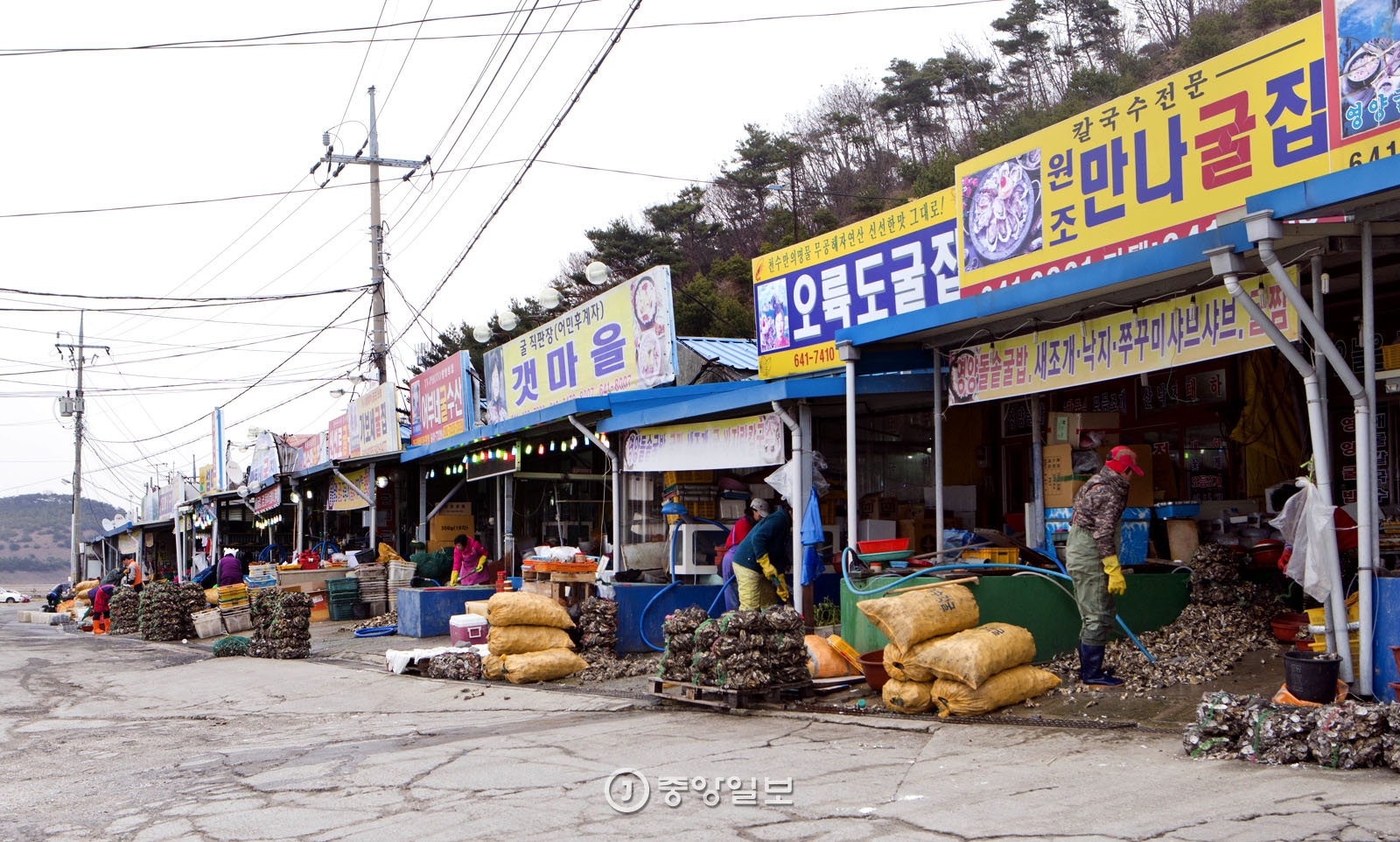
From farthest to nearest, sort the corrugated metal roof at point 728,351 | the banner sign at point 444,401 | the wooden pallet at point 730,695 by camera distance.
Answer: the banner sign at point 444,401
the corrugated metal roof at point 728,351
the wooden pallet at point 730,695

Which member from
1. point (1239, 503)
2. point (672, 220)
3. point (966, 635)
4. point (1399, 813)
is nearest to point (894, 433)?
point (1239, 503)

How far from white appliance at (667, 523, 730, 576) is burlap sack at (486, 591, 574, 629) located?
6.40 feet

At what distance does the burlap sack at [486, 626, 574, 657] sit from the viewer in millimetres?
12656

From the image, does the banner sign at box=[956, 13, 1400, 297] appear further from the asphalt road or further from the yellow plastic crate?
the asphalt road

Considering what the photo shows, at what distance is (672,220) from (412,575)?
87.9ft

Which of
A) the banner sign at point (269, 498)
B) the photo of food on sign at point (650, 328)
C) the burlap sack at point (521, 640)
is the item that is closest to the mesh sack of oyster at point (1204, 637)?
the burlap sack at point (521, 640)

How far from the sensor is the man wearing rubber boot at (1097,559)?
28.4ft

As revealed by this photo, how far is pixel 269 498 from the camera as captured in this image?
98.6 ft

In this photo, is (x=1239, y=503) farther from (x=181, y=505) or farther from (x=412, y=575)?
(x=181, y=505)

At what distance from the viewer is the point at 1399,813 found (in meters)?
4.95

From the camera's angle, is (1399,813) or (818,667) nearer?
(1399,813)

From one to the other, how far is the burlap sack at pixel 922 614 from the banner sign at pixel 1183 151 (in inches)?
134

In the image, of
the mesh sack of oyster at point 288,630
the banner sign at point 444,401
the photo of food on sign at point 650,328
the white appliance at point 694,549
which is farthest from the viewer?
the banner sign at point 444,401

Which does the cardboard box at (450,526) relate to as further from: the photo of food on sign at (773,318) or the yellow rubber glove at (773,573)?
the yellow rubber glove at (773,573)
